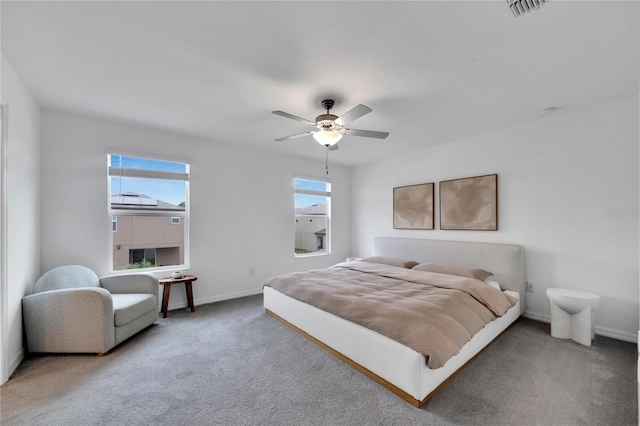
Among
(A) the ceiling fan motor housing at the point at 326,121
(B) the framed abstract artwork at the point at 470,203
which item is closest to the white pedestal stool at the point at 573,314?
(B) the framed abstract artwork at the point at 470,203

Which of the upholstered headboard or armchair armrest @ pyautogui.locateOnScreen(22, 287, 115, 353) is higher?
the upholstered headboard

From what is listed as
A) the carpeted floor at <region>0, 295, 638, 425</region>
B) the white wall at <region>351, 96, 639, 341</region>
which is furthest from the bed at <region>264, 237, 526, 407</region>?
the white wall at <region>351, 96, 639, 341</region>

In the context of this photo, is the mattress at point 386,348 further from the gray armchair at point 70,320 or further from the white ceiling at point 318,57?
the white ceiling at point 318,57

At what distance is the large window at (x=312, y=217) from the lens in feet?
17.6

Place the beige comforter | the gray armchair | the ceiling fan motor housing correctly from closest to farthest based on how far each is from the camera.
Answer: the beige comforter, the gray armchair, the ceiling fan motor housing

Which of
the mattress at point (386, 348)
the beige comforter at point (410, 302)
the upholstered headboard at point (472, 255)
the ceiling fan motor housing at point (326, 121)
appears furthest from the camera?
the upholstered headboard at point (472, 255)

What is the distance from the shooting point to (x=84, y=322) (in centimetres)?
249

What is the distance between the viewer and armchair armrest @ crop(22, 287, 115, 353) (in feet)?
8.05

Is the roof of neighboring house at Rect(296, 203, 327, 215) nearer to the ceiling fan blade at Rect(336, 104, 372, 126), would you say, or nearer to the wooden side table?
the wooden side table

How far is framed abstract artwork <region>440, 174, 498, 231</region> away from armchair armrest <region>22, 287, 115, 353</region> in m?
4.63

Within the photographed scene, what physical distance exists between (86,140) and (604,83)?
5.75m

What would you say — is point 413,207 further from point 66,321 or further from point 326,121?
point 66,321

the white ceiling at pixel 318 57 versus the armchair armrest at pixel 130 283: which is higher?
the white ceiling at pixel 318 57

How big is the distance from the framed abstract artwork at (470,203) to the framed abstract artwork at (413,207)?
230 millimetres
